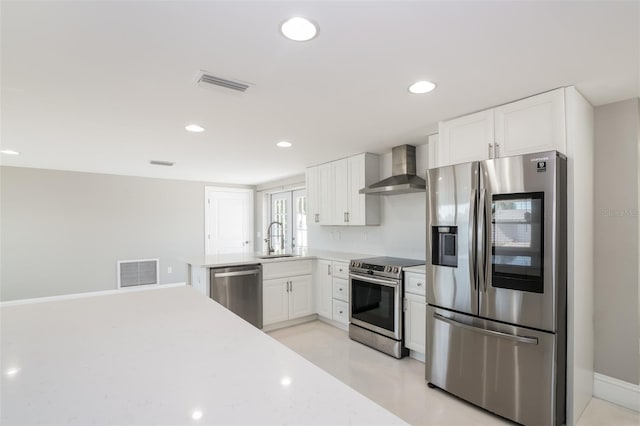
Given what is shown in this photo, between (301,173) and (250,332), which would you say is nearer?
(250,332)

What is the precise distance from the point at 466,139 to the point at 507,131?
12.2 inches

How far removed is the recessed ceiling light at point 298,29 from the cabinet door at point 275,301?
117 inches

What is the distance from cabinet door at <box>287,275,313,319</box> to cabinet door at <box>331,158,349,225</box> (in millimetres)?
911

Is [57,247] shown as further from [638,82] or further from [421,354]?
[638,82]

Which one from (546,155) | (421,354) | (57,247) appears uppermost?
(546,155)

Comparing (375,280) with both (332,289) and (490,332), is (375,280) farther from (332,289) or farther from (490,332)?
(490,332)

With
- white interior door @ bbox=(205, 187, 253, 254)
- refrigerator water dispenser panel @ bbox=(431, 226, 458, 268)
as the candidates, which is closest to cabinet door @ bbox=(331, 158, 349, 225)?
refrigerator water dispenser panel @ bbox=(431, 226, 458, 268)

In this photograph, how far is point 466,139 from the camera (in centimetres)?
255

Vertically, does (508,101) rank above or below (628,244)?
above

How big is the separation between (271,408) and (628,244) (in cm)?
287

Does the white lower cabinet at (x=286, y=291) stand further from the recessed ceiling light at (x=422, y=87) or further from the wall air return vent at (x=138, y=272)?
the wall air return vent at (x=138, y=272)

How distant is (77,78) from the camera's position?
6.28 ft

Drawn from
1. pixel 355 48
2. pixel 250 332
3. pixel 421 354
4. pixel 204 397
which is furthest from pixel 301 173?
pixel 204 397

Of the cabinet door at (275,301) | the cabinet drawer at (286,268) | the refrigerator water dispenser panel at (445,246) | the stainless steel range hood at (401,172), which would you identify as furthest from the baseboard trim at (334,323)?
the refrigerator water dispenser panel at (445,246)
